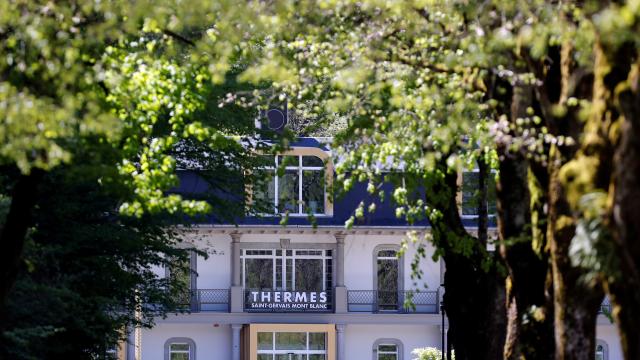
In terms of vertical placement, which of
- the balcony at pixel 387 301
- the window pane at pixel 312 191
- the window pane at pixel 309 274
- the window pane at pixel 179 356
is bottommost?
the window pane at pixel 179 356

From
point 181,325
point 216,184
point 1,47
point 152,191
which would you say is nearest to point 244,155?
point 216,184

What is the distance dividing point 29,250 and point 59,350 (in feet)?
24.5

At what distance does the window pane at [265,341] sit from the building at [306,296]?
0.06 metres

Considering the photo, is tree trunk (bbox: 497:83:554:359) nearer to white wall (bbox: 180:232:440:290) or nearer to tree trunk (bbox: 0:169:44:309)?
tree trunk (bbox: 0:169:44:309)

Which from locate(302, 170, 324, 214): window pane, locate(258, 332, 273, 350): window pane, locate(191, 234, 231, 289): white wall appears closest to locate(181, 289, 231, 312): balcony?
locate(191, 234, 231, 289): white wall

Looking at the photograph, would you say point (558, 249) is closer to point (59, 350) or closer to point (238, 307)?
point (59, 350)

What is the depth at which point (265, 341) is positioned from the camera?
56.2 metres

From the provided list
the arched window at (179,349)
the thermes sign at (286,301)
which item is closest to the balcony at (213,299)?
the thermes sign at (286,301)

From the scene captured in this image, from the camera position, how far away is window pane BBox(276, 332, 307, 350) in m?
56.2

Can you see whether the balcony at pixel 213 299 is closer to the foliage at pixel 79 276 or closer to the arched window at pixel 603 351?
the arched window at pixel 603 351

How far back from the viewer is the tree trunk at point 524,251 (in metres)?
16.4

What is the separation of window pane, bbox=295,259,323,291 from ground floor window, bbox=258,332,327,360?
71.6 inches

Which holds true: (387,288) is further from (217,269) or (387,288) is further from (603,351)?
(603,351)

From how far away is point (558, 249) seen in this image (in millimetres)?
14367
